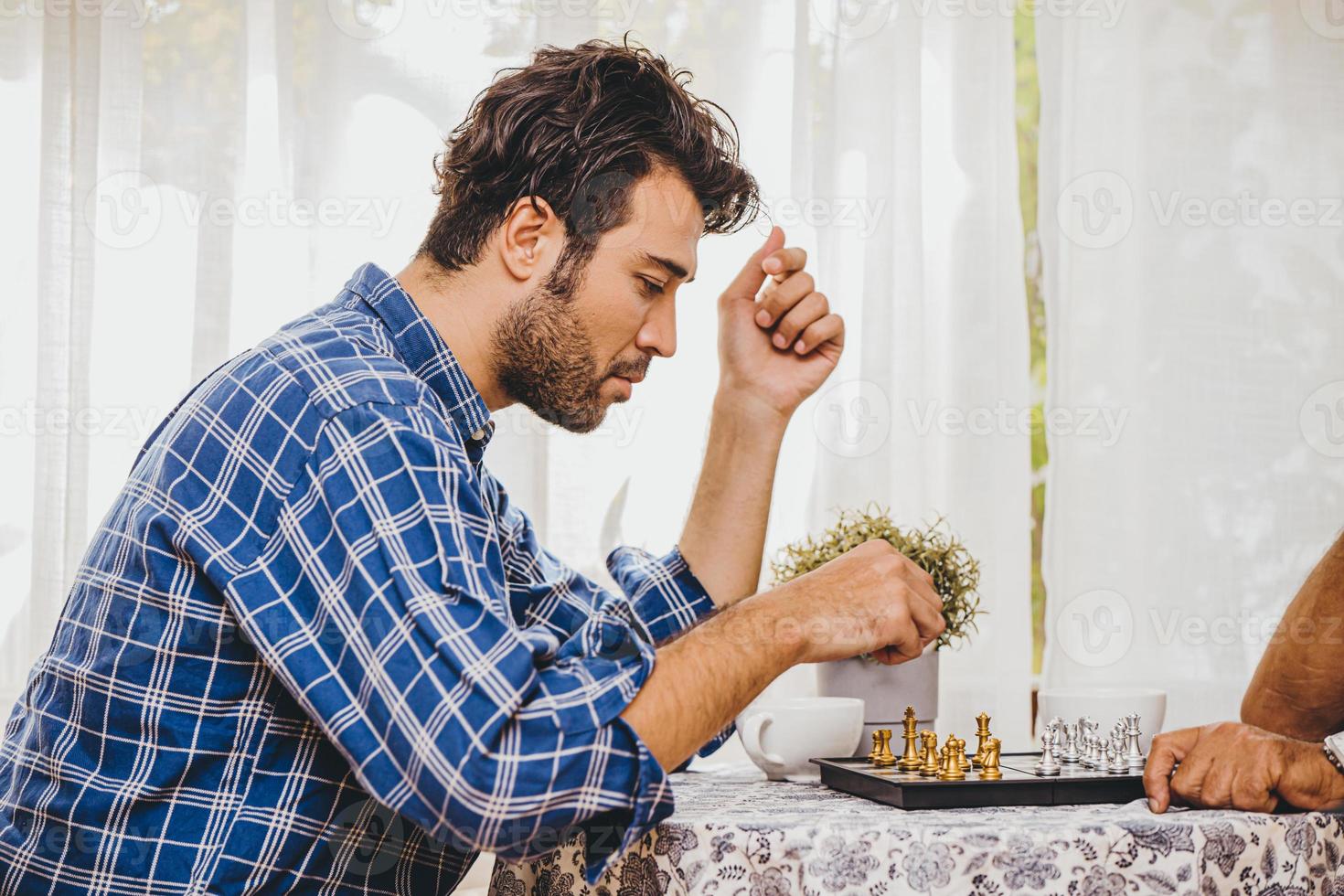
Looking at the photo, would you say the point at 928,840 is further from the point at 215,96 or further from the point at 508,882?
the point at 215,96

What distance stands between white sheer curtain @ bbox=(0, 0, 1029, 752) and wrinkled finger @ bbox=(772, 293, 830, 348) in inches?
23.8

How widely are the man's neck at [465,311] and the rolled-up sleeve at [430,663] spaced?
9.6 inches

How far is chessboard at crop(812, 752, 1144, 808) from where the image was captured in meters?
0.97

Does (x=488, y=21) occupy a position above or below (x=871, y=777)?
above

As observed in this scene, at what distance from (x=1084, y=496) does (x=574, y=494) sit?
2.69 ft

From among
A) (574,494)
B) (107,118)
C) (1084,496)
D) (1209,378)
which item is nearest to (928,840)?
(574,494)

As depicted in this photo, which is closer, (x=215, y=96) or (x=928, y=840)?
(x=928, y=840)

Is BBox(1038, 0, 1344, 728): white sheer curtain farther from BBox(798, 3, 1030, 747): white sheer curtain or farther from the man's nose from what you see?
the man's nose

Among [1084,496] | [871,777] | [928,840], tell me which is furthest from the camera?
[1084,496]

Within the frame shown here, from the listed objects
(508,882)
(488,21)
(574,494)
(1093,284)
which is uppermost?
(488,21)

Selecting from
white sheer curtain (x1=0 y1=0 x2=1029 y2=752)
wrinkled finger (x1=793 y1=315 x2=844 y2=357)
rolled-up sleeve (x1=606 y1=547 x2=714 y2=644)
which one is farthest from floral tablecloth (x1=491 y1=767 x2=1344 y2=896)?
white sheer curtain (x1=0 y1=0 x2=1029 y2=752)

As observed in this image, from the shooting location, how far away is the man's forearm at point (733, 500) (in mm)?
1299

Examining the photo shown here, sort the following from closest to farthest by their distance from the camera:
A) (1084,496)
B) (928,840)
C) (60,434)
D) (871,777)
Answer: (928,840) → (871,777) → (60,434) → (1084,496)

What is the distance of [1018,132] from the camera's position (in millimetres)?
2070
